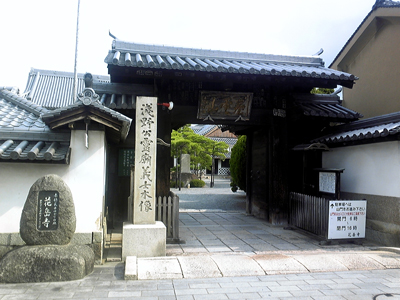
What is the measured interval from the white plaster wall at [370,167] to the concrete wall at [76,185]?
724 centimetres

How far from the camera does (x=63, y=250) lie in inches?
241

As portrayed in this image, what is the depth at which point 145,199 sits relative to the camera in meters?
7.58

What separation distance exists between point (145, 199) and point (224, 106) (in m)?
4.47

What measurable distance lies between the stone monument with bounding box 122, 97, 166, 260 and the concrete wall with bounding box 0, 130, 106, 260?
728mm

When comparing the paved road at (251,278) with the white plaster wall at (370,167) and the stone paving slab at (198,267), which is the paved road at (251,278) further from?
the white plaster wall at (370,167)

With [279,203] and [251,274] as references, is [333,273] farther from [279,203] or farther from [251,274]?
[279,203]

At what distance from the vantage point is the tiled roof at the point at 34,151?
639 cm

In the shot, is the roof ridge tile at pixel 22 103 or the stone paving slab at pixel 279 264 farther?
the roof ridge tile at pixel 22 103

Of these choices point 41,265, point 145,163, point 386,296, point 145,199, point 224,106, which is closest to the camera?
point 386,296

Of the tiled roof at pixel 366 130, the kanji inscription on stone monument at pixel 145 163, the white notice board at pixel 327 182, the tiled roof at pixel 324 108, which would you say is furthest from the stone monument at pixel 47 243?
the tiled roof at pixel 324 108

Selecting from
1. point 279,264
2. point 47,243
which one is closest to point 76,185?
point 47,243

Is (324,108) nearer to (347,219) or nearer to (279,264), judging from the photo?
(347,219)

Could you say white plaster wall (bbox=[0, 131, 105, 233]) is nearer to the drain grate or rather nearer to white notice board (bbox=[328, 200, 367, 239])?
the drain grate

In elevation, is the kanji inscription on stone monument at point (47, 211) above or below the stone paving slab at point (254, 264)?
above
